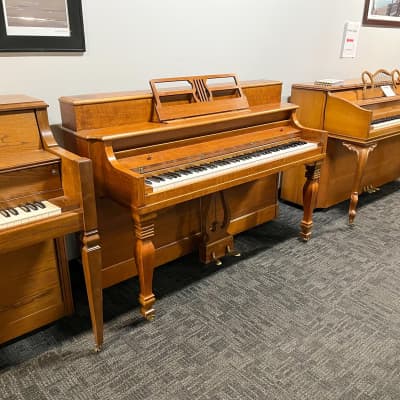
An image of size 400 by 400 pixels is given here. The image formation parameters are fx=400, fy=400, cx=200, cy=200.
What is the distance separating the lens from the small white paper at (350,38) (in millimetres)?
3565

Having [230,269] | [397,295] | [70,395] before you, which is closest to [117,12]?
[230,269]

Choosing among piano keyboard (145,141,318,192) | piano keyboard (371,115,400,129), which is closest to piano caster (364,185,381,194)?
piano keyboard (371,115,400,129)

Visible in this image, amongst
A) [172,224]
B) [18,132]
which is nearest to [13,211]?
[18,132]

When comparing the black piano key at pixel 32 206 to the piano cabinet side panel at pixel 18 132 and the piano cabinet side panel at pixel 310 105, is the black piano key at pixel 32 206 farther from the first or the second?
A: the piano cabinet side panel at pixel 310 105

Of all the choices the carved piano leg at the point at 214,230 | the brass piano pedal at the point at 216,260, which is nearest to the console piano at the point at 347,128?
the carved piano leg at the point at 214,230

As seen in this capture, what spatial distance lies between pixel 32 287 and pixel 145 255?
536 millimetres

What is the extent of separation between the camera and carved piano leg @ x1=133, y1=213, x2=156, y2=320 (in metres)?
1.81

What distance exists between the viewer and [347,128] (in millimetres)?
2971

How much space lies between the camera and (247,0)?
276 cm

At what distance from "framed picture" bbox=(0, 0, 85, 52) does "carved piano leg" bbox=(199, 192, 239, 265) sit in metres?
1.14

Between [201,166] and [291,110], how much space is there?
0.92 meters

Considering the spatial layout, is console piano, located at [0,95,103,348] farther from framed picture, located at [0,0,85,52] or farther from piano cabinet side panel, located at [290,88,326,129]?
piano cabinet side panel, located at [290,88,326,129]

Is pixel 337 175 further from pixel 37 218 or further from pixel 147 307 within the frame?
pixel 37 218

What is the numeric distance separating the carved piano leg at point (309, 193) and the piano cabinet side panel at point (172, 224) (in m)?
0.33
